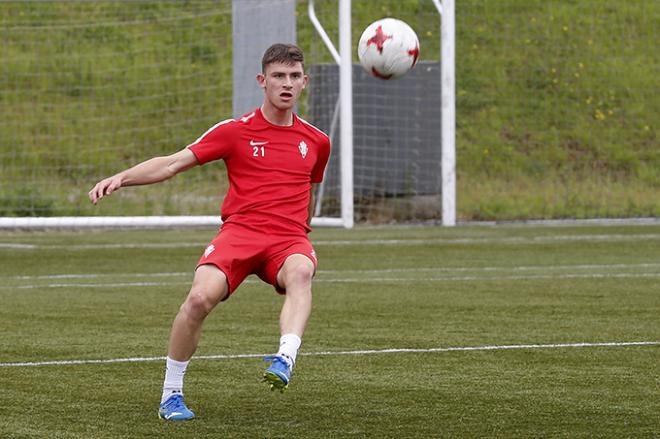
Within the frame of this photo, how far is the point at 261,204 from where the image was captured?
6.23 meters

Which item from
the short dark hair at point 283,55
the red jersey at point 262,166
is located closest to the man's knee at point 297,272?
the red jersey at point 262,166

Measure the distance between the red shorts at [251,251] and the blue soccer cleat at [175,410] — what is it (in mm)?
510

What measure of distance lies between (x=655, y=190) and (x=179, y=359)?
1666cm

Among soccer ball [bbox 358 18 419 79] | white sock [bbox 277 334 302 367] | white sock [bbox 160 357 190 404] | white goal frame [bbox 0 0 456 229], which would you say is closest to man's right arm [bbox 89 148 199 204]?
white sock [bbox 160 357 190 404]

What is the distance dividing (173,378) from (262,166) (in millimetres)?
1026

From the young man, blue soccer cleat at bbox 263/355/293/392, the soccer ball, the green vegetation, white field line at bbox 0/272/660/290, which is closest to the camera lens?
blue soccer cleat at bbox 263/355/293/392

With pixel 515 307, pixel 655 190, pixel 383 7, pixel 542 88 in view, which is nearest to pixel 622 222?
pixel 655 190

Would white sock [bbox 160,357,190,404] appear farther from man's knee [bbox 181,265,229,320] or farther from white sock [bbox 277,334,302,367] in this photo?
white sock [bbox 277,334,302,367]

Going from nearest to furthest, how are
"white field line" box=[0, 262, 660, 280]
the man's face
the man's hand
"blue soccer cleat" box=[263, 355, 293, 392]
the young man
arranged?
"blue soccer cleat" box=[263, 355, 293, 392], the man's hand, the young man, the man's face, "white field line" box=[0, 262, 660, 280]

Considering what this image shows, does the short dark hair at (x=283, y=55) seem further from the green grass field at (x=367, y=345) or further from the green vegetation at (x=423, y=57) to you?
the green vegetation at (x=423, y=57)

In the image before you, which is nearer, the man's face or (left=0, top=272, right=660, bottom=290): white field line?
the man's face

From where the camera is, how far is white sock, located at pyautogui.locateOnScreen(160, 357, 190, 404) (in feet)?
19.5

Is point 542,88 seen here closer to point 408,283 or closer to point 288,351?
point 408,283

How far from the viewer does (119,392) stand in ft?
21.4
